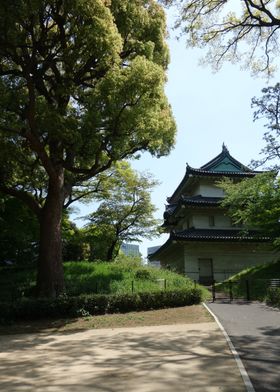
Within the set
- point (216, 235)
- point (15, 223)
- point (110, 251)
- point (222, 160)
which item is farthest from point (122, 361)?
point (222, 160)

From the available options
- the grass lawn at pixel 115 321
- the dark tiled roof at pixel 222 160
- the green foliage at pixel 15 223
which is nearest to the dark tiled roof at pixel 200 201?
the dark tiled roof at pixel 222 160

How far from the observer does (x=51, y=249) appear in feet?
55.9

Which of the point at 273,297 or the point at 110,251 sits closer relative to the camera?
Result: the point at 273,297

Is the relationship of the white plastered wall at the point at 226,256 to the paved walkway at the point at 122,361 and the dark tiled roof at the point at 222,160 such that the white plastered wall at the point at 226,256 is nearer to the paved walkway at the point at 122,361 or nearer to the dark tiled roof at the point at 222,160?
the dark tiled roof at the point at 222,160

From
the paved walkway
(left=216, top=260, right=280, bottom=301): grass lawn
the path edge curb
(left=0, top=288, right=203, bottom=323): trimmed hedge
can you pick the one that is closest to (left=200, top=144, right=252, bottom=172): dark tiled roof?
(left=216, top=260, right=280, bottom=301): grass lawn

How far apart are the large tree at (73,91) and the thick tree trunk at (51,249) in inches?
1.5

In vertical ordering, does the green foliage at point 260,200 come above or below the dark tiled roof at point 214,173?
below

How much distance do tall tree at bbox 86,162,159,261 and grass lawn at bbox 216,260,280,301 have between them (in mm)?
7431

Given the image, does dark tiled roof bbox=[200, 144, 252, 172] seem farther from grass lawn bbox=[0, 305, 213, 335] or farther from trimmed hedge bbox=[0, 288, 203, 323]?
grass lawn bbox=[0, 305, 213, 335]

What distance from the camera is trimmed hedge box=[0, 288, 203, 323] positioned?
1549cm

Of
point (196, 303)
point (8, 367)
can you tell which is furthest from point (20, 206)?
point (8, 367)

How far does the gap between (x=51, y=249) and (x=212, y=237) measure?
17.4 m

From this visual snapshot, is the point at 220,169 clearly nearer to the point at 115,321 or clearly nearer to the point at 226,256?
the point at 226,256

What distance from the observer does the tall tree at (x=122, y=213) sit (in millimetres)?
30509
